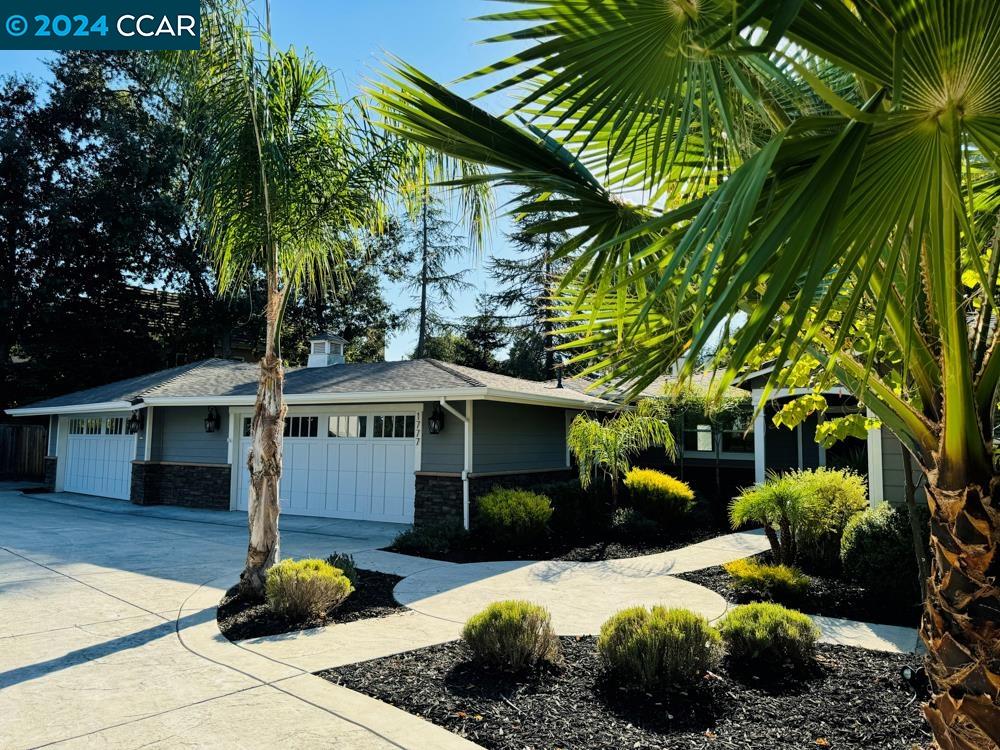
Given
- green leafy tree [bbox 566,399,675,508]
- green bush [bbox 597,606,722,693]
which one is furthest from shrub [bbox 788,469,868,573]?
green bush [bbox 597,606,722,693]

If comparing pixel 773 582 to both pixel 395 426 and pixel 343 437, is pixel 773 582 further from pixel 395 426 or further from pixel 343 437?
pixel 343 437

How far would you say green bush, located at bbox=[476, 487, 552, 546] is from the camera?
9711 mm

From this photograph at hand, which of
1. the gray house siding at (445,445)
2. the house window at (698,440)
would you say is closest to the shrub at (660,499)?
the gray house siding at (445,445)

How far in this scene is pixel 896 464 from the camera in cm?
786

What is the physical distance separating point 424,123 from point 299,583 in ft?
14.0

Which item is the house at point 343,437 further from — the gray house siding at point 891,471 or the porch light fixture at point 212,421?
the gray house siding at point 891,471

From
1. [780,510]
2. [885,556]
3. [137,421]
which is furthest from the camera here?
[137,421]

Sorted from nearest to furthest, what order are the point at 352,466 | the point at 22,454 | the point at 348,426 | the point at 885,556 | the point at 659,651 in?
the point at 659,651 < the point at 885,556 < the point at 352,466 < the point at 348,426 < the point at 22,454

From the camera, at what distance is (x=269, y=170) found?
6391 mm

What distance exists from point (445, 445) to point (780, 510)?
19.4 feet

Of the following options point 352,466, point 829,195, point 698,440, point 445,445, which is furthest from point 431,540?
point 698,440

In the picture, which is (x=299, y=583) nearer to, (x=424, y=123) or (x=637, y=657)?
(x=637, y=657)

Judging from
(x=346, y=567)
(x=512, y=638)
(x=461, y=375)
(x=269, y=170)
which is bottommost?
(x=346, y=567)

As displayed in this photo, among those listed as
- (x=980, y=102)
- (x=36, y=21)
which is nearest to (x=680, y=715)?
(x=980, y=102)
